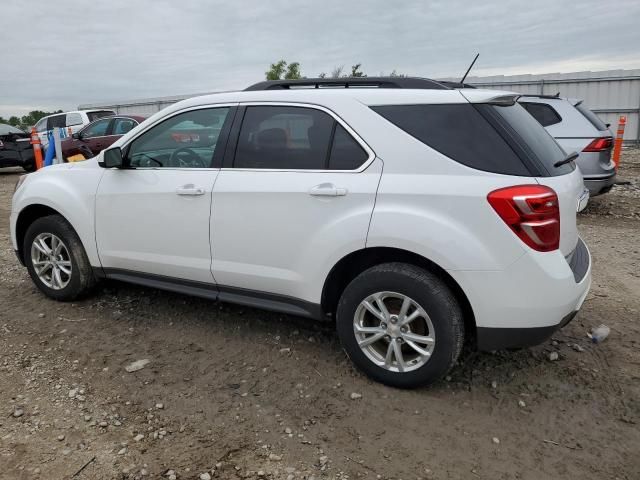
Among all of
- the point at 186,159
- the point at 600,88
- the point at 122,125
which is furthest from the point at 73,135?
the point at 600,88

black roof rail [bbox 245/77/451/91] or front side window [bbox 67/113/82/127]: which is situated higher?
black roof rail [bbox 245/77/451/91]

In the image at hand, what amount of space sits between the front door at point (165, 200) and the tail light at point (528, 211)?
1.84 m

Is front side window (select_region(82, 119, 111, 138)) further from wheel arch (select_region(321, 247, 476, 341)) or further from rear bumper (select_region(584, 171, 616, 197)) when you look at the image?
wheel arch (select_region(321, 247, 476, 341))

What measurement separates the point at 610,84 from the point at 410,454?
61.3 ft

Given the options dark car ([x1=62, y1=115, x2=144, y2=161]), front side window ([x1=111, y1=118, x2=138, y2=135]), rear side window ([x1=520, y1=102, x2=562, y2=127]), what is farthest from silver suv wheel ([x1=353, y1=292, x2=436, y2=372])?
front side window ([x1=111, y1=118, x2=138, y2=135])

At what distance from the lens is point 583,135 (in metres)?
7.32

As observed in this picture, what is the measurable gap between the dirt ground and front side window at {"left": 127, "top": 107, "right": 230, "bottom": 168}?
1247 millimetres

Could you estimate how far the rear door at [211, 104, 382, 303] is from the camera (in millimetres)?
2998

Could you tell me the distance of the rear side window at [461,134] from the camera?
2715 millimetres

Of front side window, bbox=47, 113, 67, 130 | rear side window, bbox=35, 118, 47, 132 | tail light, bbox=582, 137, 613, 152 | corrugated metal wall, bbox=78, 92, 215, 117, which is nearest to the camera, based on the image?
tail light, bbox=582, 137, 613, 152

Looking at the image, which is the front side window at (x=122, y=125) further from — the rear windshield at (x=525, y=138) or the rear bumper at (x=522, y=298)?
the rear bumper at (x=522, y=298)

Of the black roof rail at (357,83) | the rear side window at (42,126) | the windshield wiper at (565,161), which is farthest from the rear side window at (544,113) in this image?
the rear side window at (42,126)

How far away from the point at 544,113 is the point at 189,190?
6.15 meters

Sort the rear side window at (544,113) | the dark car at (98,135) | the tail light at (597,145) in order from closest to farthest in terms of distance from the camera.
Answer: the tail light at (597,145) < the rear side window at (544,113) < the dark car at (98,135)
